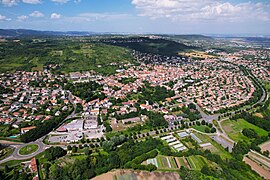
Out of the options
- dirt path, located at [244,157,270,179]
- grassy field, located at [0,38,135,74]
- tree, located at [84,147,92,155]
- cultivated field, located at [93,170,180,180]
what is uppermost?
grassy field, located at [0,38,135,74]

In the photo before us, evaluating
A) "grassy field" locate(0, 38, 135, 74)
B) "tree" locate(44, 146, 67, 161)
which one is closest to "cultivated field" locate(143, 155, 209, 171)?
"tree" locate(44, 146, 67, 161)

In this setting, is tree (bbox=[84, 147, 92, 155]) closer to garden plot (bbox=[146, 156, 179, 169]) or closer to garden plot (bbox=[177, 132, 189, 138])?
garden plot (bbox=[146, 156, 179, 169])

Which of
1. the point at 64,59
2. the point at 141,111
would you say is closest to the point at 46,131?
the point at 141,111

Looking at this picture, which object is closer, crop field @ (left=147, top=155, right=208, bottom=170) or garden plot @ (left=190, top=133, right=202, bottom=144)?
crop field @ (left=147, top=155, right=208, bottom=170)

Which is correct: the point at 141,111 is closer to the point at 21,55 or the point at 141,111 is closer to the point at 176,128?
the point at 176,128

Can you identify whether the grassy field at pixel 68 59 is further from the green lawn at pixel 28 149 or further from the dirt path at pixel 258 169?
the dirt path at pixel 258 169

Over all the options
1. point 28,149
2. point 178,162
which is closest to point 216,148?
point 178,162
